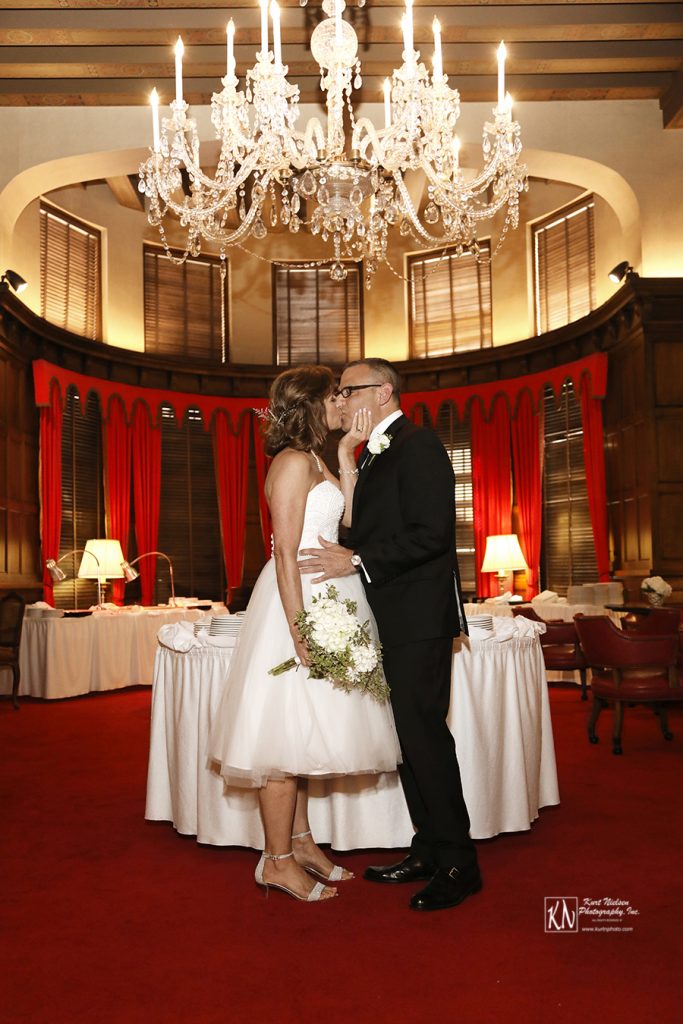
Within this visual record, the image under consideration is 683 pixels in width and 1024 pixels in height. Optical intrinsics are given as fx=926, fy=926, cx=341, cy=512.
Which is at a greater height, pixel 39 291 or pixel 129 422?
pixel 39 291

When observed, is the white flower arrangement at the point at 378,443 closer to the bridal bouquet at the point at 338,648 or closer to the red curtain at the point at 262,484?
the bridal bouquet at the point at 338,648

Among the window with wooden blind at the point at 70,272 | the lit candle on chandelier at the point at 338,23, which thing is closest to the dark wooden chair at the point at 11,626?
the window with wooden blind at the point at 70,272

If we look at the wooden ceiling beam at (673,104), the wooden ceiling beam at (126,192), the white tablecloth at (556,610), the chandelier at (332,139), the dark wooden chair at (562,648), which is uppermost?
the wooden ceiling beam at (126,192)

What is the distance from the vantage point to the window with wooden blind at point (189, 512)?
39.7ft

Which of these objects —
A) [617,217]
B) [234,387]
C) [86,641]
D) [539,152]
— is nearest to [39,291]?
[234,387]

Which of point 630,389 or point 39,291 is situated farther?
point 39,291

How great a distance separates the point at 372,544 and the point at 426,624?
304 millimetres

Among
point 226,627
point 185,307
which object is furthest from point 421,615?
point 185,307

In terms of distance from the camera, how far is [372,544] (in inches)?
116

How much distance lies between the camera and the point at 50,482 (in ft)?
33.5

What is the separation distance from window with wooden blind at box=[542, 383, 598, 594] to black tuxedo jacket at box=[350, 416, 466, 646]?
7.80 meters

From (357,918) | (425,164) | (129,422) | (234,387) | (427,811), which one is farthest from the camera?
(234,387)

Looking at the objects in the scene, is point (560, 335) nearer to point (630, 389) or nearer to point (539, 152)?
point (630, 389)

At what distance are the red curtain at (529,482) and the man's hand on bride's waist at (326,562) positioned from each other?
8209 millimetres
